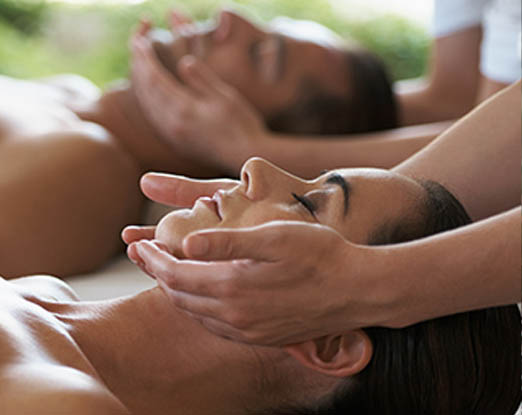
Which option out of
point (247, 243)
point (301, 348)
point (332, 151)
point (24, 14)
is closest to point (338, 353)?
point (301, 348)

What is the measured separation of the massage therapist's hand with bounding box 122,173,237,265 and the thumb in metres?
0.40

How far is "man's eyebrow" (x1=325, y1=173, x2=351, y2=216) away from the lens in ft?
4.29

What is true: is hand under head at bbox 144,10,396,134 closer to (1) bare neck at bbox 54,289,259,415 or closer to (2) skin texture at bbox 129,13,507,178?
(2) skin texture at bbox 129,13,507,178

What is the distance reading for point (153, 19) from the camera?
19.5 feet

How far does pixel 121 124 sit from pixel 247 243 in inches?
65.7

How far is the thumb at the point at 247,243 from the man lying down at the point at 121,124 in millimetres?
1128

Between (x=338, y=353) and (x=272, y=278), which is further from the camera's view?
(x=338, y=353)

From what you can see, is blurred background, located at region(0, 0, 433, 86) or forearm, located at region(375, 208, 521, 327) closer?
forearm, located at region(375, 208, 521, 327)

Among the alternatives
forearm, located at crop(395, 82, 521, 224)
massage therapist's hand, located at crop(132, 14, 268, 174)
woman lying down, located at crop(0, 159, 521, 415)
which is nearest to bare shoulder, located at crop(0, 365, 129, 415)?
woman lying down, located at crop(0, 159, 521, 415)

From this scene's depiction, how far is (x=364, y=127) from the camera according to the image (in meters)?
2.74

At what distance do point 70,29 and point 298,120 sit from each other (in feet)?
12.8

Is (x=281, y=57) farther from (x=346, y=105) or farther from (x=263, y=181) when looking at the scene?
(x=263, y=181)

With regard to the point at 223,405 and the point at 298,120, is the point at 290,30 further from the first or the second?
the point at 223,405

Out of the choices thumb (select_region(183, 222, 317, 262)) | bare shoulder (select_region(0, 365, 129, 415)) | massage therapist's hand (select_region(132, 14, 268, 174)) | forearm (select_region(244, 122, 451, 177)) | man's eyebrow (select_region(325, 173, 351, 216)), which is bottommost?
forearm (select_region(244, 122, 451, 177))
